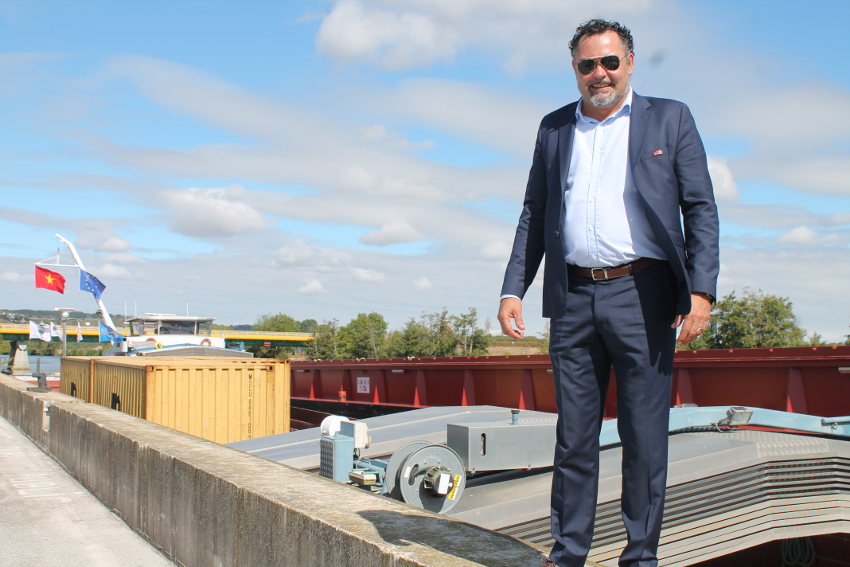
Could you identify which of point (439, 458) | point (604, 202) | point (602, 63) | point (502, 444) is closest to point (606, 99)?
point (602, 63)

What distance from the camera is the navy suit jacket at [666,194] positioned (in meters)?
2.88

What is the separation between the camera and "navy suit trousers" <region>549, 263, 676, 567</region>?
2.93 metres

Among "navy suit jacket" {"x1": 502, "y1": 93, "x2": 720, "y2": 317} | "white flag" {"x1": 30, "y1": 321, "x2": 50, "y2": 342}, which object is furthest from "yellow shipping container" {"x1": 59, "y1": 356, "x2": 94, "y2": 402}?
"white flag" {"x1": 30, "y1": 321, "x2": 50, "y2": 342}

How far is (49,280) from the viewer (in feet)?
129

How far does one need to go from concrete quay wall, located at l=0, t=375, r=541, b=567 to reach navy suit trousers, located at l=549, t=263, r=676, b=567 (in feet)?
1.10

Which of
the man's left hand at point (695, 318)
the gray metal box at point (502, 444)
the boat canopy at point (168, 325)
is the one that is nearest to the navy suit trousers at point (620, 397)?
the man's left hand at point (695, 318)

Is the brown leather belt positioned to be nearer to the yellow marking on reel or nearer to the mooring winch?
the mooring winch

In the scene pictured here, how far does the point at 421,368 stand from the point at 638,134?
1414 cm

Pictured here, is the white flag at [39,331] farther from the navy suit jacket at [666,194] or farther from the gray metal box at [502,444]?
the navy suit jacket at [666,194]

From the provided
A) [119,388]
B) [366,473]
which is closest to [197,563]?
[366,473]

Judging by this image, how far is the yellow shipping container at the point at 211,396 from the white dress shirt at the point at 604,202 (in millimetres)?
12870

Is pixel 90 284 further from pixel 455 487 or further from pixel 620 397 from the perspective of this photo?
pixel 620 397

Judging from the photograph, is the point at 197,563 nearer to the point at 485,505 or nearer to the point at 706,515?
the point at 485,505

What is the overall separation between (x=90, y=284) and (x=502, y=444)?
33.8 meters
